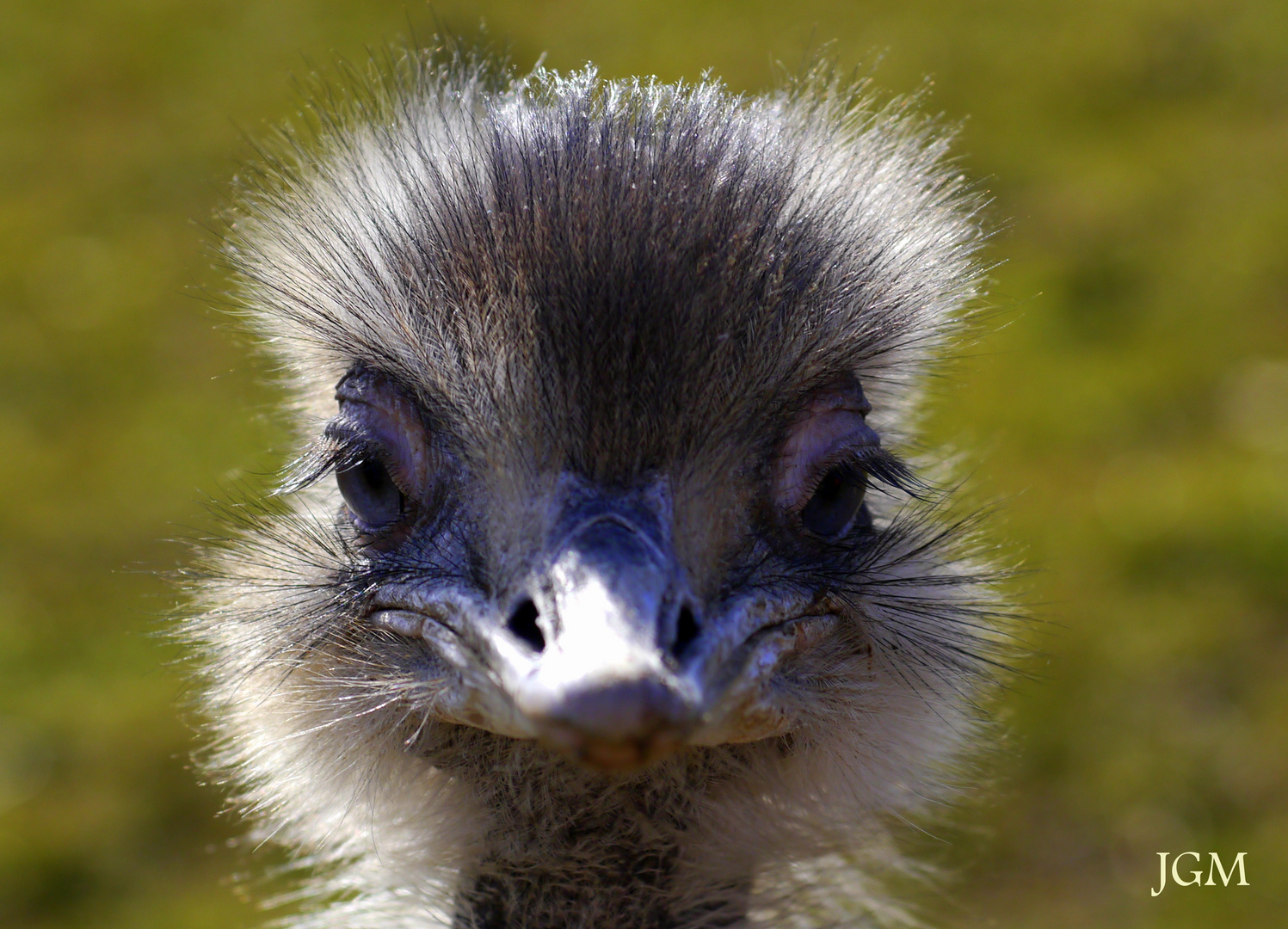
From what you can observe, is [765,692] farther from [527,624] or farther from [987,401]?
[987,401]

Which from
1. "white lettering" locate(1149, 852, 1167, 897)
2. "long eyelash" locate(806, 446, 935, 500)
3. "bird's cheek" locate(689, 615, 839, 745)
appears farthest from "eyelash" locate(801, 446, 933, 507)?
"white lettering" locate(1149, 852, 1167, 897)

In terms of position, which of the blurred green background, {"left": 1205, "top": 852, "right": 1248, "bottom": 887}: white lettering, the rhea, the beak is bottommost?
the beak

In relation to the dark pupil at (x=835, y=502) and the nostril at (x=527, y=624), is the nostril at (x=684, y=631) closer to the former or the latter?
the nostril at (x=527, y=624)

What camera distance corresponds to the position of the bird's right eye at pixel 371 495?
82.3 inches

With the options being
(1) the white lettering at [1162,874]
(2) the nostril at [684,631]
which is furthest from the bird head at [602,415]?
(1) the white lettering at [1162,874]

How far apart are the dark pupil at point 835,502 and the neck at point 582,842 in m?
0.35

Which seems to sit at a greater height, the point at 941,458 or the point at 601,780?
the point at 941,458

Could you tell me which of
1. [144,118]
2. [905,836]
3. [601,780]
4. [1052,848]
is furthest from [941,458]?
[144,118]

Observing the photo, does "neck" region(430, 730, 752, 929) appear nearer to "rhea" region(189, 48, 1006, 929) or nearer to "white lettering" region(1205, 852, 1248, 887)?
"rhea" region(189, 48, 1006, 929)

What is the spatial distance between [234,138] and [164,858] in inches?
161

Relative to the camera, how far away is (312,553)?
7.25 feet

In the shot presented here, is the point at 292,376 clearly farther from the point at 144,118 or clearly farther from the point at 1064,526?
the point at 144,118

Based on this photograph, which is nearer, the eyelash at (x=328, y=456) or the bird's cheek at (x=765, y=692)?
the bird's cheek at (x=765, y=692)

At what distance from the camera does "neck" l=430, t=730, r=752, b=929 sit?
2072mm
